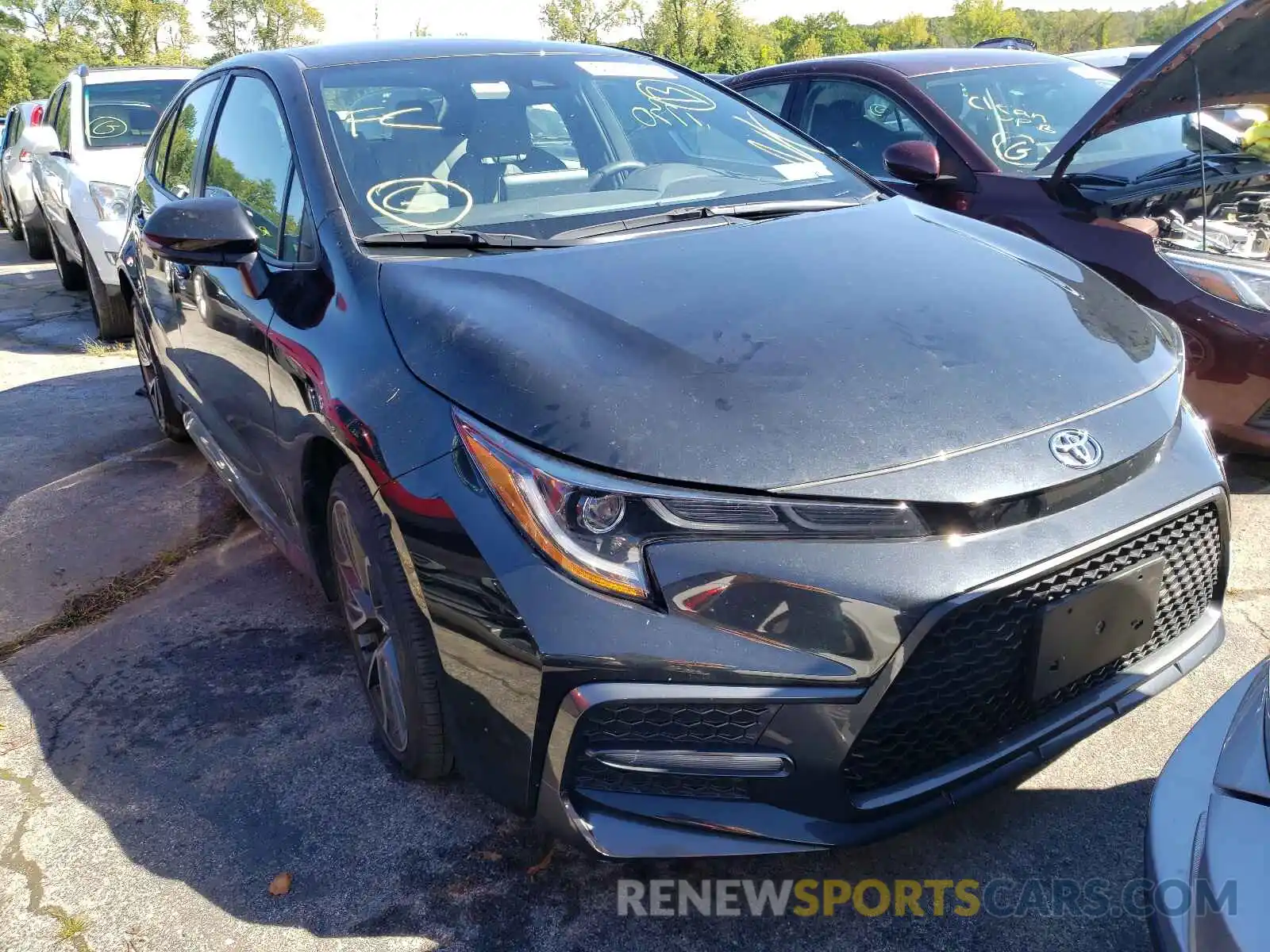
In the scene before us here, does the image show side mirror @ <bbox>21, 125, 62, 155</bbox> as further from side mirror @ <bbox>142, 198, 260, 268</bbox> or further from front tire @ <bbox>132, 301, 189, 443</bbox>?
side mirror @ <bbox>142, 198, 260, 268</bbox>

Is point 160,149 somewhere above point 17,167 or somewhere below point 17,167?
above

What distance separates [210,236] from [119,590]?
1375 millimetres

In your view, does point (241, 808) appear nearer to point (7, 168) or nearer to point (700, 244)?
point (700, 244)

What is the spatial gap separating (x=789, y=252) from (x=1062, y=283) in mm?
614

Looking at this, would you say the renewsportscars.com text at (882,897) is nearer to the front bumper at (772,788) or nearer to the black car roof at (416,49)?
the front bumper at (772,788)

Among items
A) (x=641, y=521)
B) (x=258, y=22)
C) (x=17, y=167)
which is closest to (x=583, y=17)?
(x=258, y=22)

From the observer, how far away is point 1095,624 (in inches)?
68.5

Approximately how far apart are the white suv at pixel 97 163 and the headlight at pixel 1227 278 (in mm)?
5437

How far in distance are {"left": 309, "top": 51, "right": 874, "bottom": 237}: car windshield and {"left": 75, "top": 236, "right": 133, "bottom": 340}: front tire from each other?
415 cm

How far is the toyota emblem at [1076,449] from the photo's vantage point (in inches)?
68.4

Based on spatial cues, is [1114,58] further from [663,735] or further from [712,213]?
[663,735]

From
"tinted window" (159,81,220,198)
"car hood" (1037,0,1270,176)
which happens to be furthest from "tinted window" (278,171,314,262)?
"car hood" (1037,0,1270,176)

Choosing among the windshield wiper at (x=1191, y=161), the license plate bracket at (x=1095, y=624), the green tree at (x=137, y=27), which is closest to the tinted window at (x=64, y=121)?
the windshield wiper at (x=1191, y=161)

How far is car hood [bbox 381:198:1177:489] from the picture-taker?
1710 millimetres
